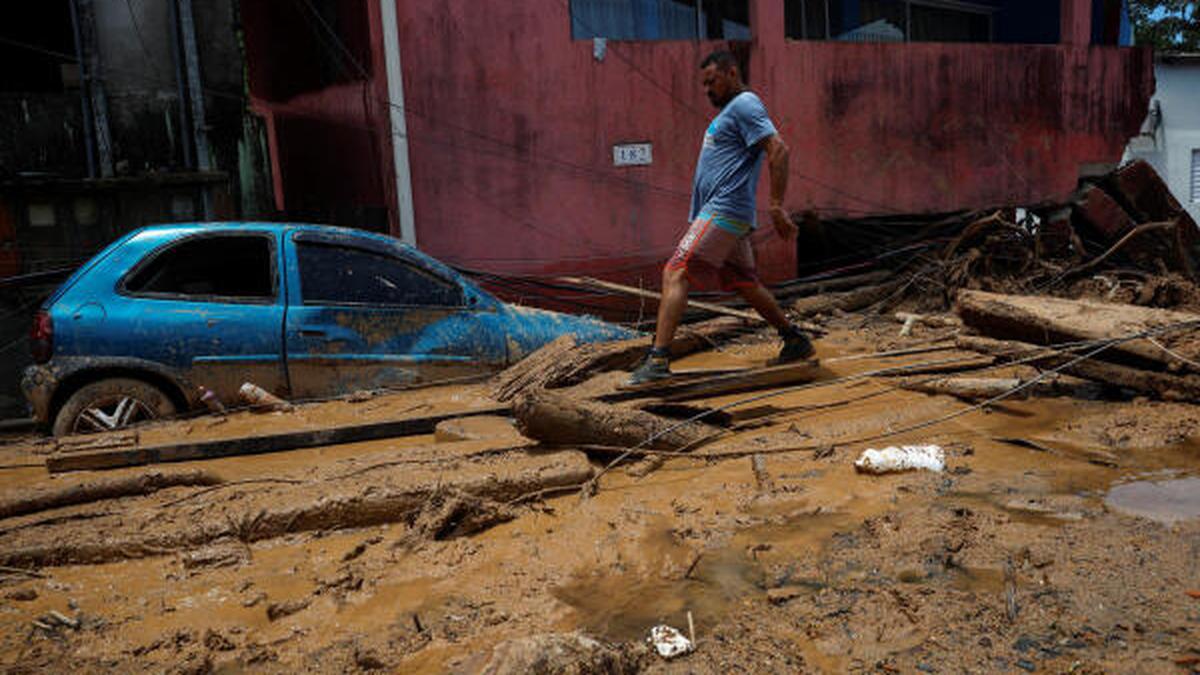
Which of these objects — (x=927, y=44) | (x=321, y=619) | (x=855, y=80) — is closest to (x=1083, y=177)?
(x=927, y=44)

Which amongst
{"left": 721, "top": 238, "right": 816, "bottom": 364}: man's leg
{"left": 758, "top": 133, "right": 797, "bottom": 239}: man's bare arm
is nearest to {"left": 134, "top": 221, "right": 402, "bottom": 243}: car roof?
{"left": 721, "top": 238, "right": 816, "bottom": 364}: man's leg

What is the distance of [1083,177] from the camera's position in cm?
1281

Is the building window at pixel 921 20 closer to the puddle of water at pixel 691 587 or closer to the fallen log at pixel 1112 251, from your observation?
the fallen log at pixel 1112 251

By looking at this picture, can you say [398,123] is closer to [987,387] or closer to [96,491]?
[96,491]

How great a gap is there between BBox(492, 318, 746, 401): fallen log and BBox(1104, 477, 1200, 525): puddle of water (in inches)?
117

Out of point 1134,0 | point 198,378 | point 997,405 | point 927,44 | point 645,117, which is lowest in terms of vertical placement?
point 997,405

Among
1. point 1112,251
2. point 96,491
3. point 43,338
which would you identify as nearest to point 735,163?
point 96,491

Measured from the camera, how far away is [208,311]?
5.26 metres

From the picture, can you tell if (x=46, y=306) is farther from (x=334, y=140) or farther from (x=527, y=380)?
(x=334, y=140)

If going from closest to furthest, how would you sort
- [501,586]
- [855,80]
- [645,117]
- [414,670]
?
[414,670], [501,586], [645,117], [855,80]

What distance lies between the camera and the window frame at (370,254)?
5527mm

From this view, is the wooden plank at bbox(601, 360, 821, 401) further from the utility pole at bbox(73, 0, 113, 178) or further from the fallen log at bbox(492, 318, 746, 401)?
the utility pole at bbox(73, 0, 113, 178)

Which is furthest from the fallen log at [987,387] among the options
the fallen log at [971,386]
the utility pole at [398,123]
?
the utility pole at [398,123]

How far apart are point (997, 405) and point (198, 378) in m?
4.75
